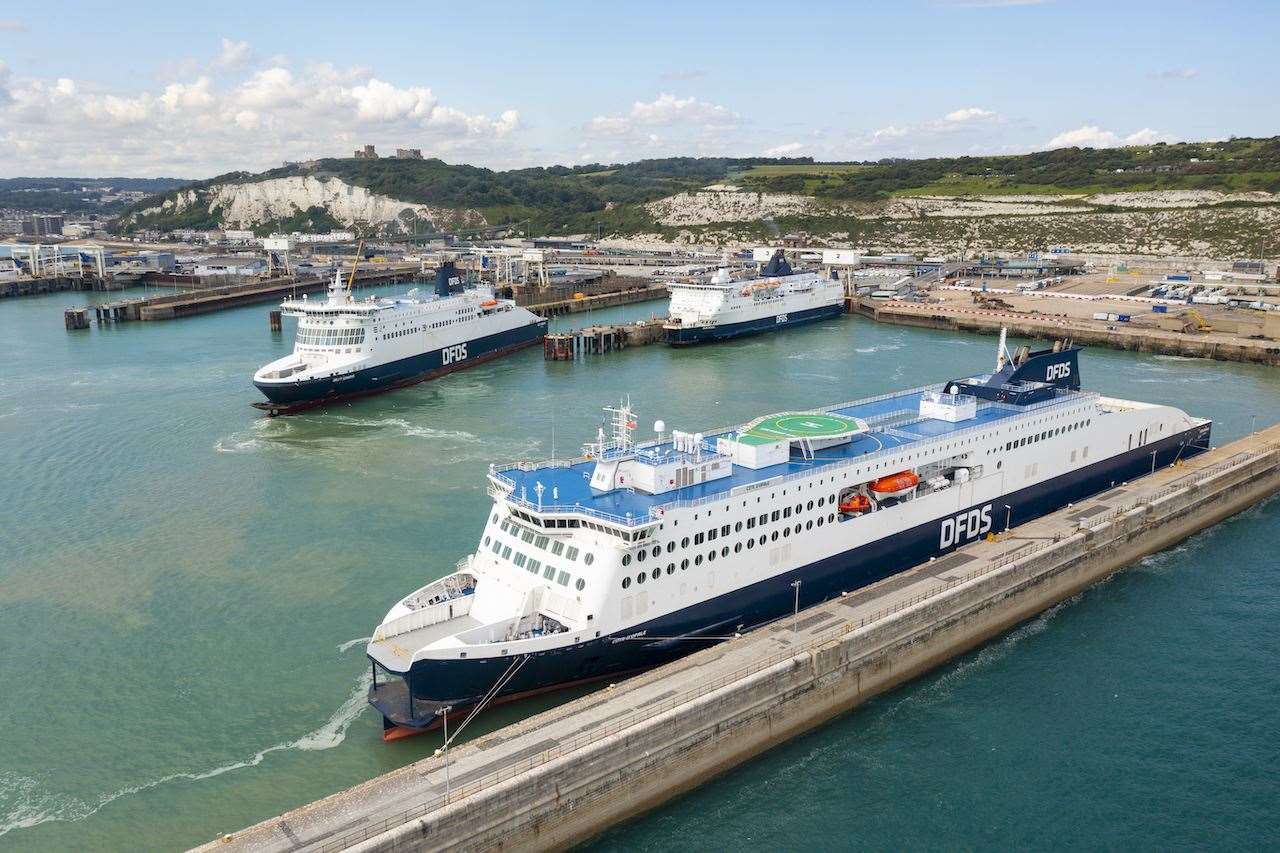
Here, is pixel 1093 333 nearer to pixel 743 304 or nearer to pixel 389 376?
pixel 743 304

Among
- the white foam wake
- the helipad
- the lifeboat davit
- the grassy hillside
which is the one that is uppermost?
the grassy hillside

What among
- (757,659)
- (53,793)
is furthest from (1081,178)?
(53,793)

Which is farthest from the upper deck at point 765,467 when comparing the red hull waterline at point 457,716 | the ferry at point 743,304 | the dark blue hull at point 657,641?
the ferry at point 743,304

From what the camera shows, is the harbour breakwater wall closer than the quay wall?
No

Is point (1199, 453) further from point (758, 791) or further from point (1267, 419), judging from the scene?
point (758, 791)

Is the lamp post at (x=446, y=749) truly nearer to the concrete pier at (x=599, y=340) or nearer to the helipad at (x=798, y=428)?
the helipad at (x=798, y=428)

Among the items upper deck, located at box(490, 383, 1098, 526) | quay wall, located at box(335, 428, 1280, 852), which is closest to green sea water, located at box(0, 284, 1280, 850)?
quay wall, located at box(335, 428, 1280, 852)

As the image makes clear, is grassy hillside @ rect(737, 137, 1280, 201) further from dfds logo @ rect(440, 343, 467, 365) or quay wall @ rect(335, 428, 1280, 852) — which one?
quay wall @ rect(335, 428, 1280, 852)
